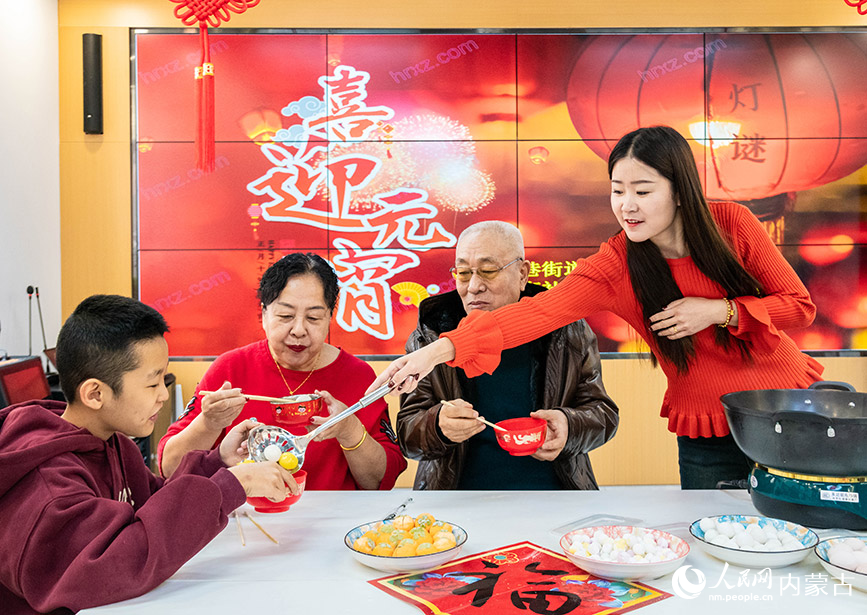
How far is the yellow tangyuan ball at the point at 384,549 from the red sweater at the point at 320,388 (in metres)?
0.72

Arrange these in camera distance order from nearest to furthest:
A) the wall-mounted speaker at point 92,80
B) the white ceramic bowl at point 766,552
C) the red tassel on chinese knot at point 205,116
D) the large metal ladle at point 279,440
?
the white ceramic bowl at point 766,552, the large metal ladle at point 279,440, the red tassel on chinese knot at point 205,116, the wall-mounted speaker at point 92,80

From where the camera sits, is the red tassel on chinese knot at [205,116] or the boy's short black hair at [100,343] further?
the red tassel on chinese knot at [205,116]

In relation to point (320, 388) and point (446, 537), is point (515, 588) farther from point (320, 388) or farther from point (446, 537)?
point (320, 388)

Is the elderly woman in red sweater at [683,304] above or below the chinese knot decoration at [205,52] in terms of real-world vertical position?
below

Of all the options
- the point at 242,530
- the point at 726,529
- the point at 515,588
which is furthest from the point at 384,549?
the point at 726,529

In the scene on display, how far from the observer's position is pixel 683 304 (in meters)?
1.76

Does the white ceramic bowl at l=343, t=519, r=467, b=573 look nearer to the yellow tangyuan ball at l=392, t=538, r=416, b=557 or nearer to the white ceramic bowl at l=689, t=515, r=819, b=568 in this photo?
the yellow tangyuan ball at l=392, t=538, r=416, b=557

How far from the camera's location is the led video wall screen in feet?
13.1

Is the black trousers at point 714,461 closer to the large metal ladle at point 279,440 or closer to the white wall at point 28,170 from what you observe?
the large metal ladle at point 279,440

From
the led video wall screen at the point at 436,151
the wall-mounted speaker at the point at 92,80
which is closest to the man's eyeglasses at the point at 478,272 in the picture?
the led video wall screen at the point at 436,151

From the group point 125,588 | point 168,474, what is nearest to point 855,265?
point 168,474

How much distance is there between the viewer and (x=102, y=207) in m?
4.00

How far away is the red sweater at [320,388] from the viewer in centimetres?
199

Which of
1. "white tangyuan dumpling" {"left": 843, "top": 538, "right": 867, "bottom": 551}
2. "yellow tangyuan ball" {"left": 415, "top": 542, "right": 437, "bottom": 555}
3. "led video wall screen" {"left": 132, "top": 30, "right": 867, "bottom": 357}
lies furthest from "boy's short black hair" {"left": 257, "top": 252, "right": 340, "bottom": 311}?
"led video wall screen" {"left": 132, "top": 30, "right": 867, "bottom": 357}
